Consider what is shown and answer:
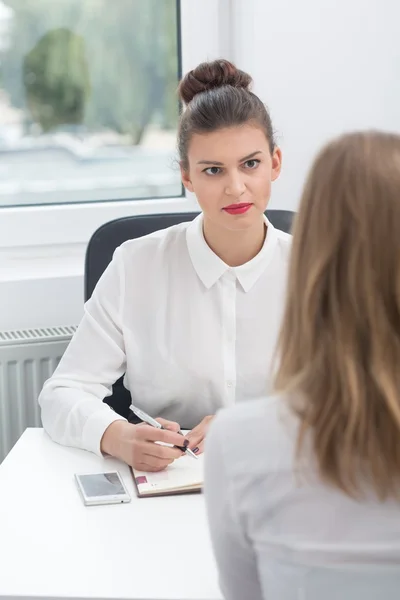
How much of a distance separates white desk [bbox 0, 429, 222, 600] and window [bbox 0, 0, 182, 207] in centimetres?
130

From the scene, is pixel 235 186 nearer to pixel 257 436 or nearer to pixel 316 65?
pixel 257 436

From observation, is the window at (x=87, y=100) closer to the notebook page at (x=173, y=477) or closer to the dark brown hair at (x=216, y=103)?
the dark brown hair at (x=216, y=103)

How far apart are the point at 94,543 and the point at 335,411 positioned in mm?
542

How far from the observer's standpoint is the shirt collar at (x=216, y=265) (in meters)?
1.79

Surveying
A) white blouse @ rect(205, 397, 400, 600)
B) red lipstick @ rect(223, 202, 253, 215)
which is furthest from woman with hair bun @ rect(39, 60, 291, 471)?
white blouse @ rect(205, 397, 400, 600)

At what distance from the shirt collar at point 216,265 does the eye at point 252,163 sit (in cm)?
18

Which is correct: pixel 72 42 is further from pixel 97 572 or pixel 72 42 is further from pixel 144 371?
pixel 97 572

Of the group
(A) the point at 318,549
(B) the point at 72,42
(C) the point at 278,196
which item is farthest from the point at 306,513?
(B) the point at 72,42

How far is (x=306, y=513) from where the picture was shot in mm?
839

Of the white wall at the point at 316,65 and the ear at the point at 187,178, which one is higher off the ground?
the white wall at the point at 316,65

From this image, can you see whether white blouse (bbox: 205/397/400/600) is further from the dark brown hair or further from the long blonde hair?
the dark brown hair

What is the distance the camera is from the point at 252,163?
1735 millimetres

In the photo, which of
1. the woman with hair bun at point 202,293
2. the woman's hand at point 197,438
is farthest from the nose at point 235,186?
the woman's hand at point 197,438

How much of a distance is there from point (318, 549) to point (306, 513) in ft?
0.11
